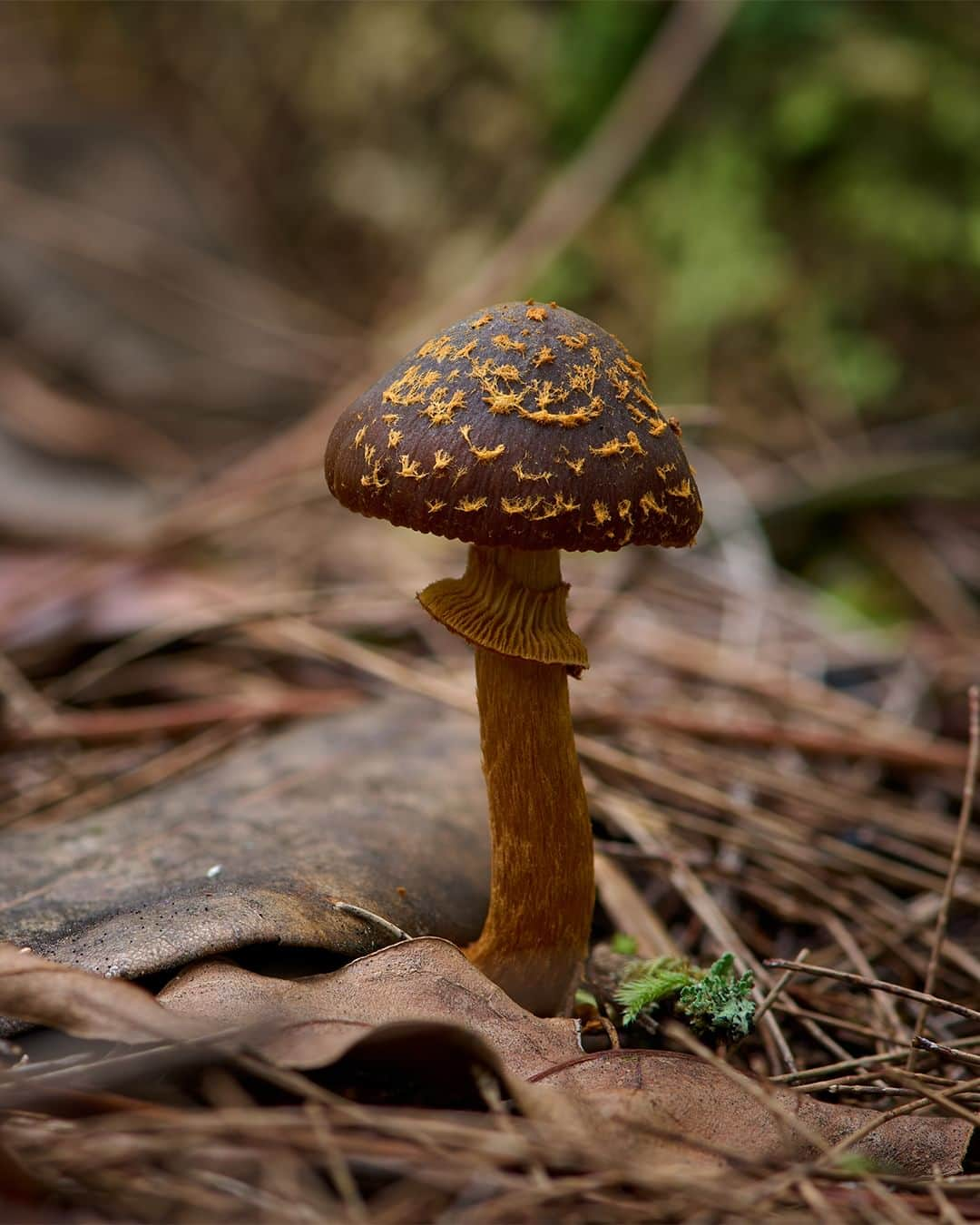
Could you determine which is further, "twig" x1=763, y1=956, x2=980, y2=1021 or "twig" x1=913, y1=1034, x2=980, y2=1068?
"twig" x1=763, y1=956, x2=980, y2=1021

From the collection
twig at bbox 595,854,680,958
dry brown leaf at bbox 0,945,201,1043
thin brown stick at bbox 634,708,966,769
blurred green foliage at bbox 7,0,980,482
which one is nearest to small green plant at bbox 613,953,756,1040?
twig at bbox 595,854,680,958

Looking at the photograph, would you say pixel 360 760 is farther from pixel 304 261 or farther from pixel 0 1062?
pixel 304 261

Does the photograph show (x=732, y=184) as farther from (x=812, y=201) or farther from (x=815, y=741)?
(x=815, y=741)

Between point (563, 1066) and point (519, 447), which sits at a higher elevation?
point (519, 447)

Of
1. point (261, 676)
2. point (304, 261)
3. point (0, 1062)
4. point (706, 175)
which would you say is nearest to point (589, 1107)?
point (0, 1062)

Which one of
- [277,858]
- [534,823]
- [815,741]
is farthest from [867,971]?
[277,858]

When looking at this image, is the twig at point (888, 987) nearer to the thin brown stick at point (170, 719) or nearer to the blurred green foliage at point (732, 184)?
the thin brown stick at point (170, 719)

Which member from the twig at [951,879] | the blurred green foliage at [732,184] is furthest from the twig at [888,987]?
the blurred green foliage at [732,184]

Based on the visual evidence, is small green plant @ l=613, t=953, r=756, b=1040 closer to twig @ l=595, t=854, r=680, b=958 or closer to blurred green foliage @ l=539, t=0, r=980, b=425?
twig @ l=595, t=854, r=680, b=958
